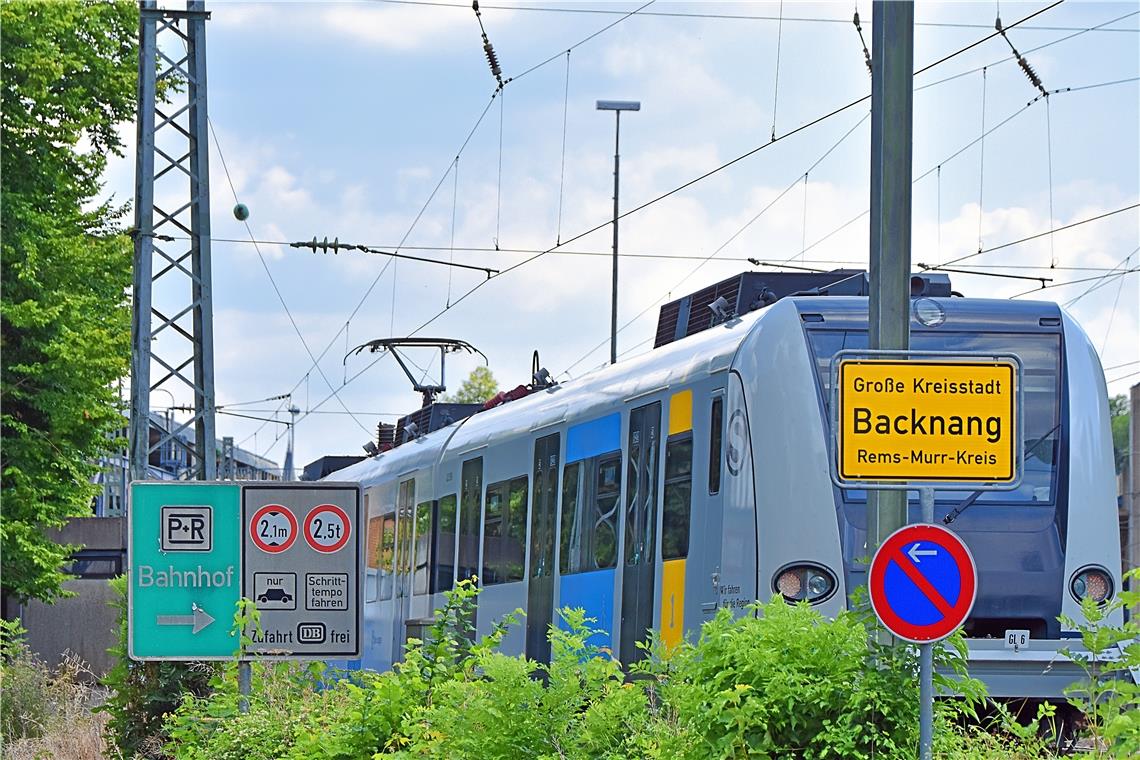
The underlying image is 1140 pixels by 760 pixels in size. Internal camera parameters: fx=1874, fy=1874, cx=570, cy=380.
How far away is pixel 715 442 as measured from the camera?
40.7 feet

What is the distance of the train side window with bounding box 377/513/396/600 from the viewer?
23.0 meters

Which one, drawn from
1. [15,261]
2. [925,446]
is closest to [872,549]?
[925,446]

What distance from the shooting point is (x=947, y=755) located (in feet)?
24.2

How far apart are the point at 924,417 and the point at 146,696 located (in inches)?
352

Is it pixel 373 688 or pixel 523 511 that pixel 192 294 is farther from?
pixel 373 688

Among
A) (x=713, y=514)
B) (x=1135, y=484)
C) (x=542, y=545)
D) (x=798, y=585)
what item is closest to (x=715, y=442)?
(x=713, y=514)

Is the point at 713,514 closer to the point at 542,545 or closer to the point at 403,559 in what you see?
the point at 542,545

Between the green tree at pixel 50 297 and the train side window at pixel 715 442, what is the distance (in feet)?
53.2

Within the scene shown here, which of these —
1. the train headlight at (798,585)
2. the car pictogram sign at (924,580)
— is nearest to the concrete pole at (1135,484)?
the train headlight at (798,585)

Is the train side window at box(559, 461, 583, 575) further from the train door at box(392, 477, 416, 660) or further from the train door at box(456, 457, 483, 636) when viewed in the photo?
the train door at box(392, 477, 416, 660)

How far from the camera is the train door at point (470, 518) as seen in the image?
18.4m

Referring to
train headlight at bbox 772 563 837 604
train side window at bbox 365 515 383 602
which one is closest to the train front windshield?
train headlight at bbox 772 563 837 604

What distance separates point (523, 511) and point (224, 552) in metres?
5.10

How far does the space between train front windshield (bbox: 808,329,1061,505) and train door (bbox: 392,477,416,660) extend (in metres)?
10.3
